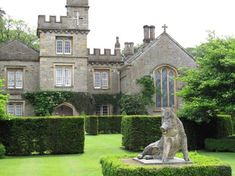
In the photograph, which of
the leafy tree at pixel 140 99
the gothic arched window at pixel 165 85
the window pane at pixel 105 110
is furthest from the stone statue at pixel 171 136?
the window pane at pixel 105 110

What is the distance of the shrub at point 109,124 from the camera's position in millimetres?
32344

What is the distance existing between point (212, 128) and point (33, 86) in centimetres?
2000

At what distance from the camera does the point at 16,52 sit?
37.5 metres

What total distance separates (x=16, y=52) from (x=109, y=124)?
11.6 metres

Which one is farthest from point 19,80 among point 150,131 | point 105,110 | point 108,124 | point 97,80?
point 150,131

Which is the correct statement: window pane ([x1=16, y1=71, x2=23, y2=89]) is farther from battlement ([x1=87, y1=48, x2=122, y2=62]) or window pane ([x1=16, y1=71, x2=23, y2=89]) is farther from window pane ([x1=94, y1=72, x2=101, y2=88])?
window pane ([x1=94, y1=72, x2=101, y2=88])

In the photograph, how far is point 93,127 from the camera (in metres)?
30.3

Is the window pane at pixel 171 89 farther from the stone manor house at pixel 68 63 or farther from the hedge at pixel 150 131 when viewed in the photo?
the hedge at pixel 150 131

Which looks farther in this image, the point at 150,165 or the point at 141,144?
the point at 141,144

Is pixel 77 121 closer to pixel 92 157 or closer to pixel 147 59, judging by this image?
pixel 92 157

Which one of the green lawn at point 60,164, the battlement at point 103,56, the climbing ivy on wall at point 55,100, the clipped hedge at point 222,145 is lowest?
the green lawn at point 60,164

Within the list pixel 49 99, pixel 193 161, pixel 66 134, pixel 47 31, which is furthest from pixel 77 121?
pixel 47 31

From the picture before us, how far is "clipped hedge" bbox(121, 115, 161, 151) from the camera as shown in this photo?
67.1ft

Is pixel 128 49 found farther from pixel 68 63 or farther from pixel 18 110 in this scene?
pixel 18 110
